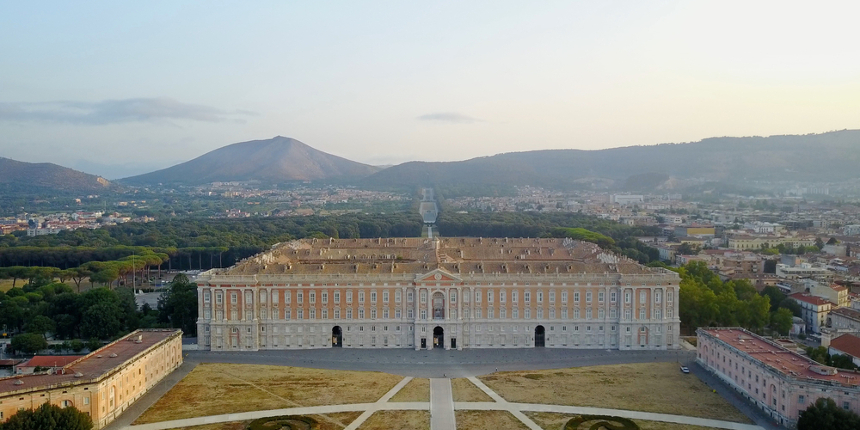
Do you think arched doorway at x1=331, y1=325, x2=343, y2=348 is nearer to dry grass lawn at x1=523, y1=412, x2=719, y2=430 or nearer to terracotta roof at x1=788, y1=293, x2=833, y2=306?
dry grass lawn at x1=523, y1=412, x2=719, y2=430

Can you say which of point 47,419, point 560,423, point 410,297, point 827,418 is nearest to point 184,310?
point 410,297

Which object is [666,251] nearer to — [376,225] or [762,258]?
[762,258]

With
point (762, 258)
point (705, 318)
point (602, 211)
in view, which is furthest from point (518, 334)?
point (602, 211)

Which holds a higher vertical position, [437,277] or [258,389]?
[437,277]

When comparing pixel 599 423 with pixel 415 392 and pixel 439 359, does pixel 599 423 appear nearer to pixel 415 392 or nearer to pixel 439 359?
pixel 415 392

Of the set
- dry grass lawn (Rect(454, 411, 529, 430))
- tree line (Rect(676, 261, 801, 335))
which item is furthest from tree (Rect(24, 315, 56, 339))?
tree line (Rect(676, 261, 801, 335))

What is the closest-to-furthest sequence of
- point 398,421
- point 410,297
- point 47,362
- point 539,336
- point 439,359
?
point 398,421 < point 47,362 < point 439,359 < point 410,297 < point 539,336

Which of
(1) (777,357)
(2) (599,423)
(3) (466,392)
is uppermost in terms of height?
(1) (777,357)
